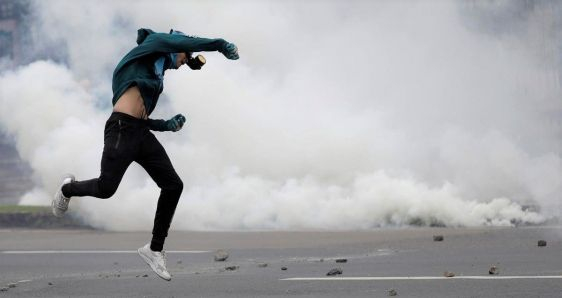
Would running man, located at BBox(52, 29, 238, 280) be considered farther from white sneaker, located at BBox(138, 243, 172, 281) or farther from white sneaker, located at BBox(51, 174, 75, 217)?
white sneaker, located at BBox(138, 243, 172, 281)

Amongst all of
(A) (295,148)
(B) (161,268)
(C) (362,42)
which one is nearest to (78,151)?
(A) (295,148)

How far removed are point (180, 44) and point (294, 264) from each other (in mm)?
3929

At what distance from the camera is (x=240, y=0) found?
20.1m

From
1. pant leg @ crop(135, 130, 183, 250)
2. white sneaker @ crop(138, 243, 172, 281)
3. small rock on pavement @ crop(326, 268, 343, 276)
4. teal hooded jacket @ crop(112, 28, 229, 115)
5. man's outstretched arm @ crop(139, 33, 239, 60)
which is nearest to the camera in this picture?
man's outstretched arm @ crop(139, 33, 239, 60)

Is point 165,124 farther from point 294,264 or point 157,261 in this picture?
point 294,264

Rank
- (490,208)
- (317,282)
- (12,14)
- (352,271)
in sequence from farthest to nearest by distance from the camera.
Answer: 1. (12,14)
2. (490,208)
3. (352,271)
4. (317,282)

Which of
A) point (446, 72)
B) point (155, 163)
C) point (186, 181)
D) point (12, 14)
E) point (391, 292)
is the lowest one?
point (391, 292)

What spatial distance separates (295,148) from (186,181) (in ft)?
5.20

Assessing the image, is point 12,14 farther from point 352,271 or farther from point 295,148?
point 352,271

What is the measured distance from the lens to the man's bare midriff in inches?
320

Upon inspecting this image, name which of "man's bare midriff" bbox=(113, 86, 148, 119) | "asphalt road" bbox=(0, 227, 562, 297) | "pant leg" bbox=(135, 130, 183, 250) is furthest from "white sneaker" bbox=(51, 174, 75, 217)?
"asphalt road" bbox=(0, 227, 562, 297)

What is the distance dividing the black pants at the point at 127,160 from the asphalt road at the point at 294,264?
1.09m

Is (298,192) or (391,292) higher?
(298,192)

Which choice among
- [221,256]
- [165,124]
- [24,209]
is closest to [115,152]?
[165,124]
